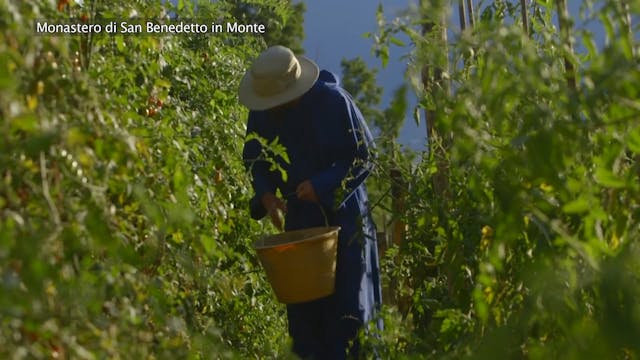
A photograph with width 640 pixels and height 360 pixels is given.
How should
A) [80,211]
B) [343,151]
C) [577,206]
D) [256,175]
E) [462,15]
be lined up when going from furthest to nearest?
1. [256,175]
2. [343,151]
3. [462,15]
4. [80,211]
5. [577,206]

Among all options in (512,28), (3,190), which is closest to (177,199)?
(3,190)

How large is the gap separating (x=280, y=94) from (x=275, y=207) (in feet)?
1.34

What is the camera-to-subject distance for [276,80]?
4.19 metres

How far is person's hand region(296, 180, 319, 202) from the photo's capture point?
3.99 metres

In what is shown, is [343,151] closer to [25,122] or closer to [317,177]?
[317,177]

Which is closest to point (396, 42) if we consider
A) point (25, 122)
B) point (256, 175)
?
point (25, 122)

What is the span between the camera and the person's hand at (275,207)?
4.16 metres

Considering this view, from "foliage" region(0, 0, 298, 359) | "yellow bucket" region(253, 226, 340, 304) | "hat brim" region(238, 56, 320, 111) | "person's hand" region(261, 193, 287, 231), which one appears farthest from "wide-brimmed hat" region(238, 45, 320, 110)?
"foliage" region(0, 0, 298, 359)

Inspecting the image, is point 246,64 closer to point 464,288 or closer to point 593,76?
point 464,288

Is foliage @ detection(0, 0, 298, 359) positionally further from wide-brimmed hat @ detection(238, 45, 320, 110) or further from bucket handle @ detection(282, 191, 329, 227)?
wide-brimmed hat @ detection(238, 45, 320, 110)

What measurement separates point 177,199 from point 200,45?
3931 mm

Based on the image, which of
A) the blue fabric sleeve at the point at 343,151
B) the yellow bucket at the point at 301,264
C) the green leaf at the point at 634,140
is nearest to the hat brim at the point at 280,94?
the blue fabric sleeve at the point at 343,151

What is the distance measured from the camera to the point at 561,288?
1.82m

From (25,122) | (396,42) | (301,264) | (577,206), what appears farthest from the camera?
(301,264)
